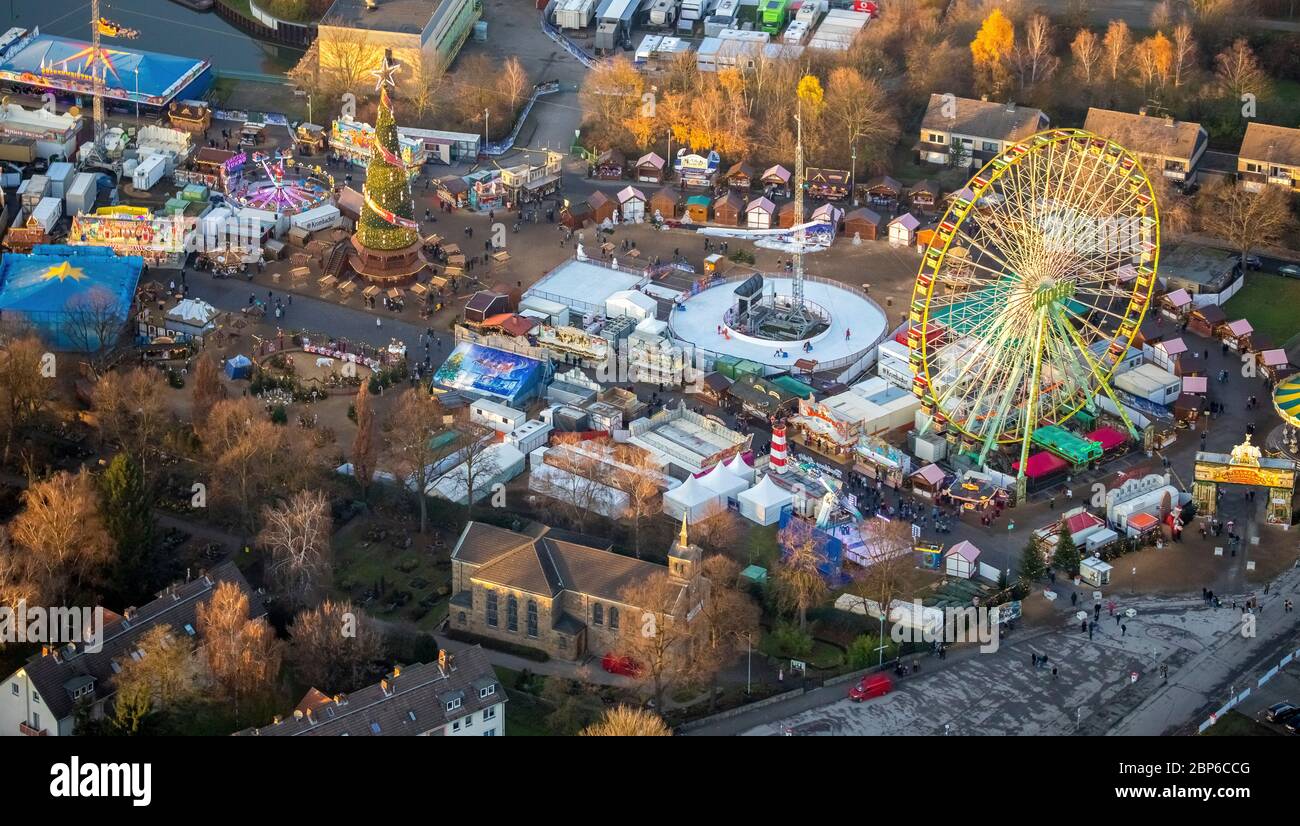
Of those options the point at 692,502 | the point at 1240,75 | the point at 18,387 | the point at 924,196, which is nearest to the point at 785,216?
the point at 924,196

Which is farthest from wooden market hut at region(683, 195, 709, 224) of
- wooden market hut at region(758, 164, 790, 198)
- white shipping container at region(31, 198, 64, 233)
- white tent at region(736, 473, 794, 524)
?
white shipping container at region(31, 198, 64, 233)

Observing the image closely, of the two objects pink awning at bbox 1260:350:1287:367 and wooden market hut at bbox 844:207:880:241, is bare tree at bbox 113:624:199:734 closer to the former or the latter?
wooden market hut at bbox 844:207:880:241

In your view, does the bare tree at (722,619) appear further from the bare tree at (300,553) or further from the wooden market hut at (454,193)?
the wooden market hut at (454,193)

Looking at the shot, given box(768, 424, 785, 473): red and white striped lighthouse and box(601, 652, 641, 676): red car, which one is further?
box(768, 424, 785, 473): red and white striped lighthouse

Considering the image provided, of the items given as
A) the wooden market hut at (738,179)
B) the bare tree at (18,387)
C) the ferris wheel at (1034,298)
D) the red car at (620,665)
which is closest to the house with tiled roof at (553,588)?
the red car at (620,665)

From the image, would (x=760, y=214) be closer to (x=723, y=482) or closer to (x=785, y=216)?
(x=785, y=216)
